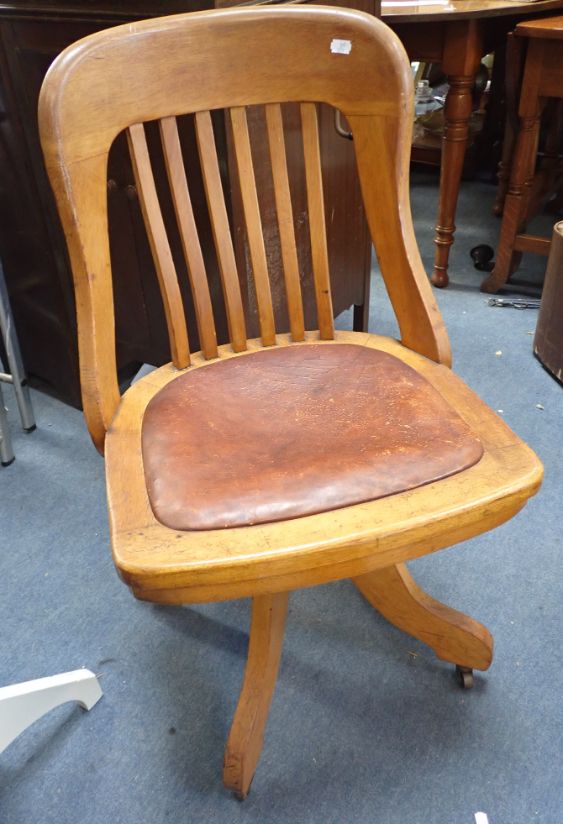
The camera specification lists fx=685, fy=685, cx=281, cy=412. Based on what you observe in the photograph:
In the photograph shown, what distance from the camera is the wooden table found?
1.73 meters

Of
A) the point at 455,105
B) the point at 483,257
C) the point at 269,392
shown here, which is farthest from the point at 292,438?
the point at 483,257

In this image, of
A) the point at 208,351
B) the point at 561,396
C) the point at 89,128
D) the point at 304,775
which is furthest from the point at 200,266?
the point at 561,396

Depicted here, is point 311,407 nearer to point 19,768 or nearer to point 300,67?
point 300,67

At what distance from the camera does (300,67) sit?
90 centimetres

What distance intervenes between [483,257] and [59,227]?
145 cm

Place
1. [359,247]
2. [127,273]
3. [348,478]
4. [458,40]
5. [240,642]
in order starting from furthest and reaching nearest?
[458,40] → [359,247] → [127,273] → [240,642] → [348,478]

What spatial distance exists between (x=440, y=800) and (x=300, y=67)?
1.00 m

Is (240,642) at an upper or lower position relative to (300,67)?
lower

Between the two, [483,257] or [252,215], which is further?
[483,257]

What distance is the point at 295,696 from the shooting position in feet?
3.51

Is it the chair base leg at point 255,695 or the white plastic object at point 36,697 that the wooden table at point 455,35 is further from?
the white plastic object at point 36,697

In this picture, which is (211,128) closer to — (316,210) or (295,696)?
(316,210)

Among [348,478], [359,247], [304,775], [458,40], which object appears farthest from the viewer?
[458,40]

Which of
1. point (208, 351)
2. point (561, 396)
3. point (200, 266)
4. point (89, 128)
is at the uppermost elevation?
point (89, 128)
